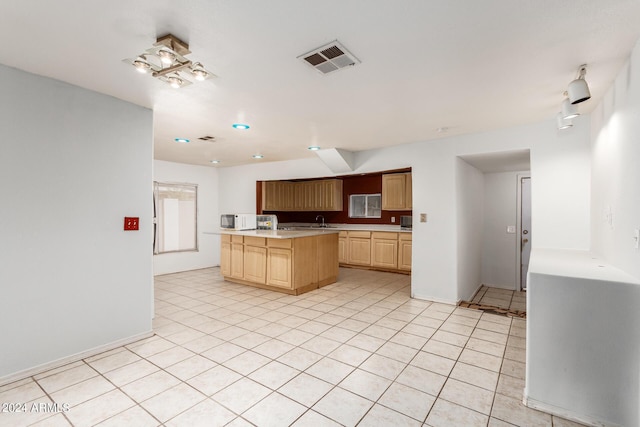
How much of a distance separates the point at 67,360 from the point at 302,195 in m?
5.73

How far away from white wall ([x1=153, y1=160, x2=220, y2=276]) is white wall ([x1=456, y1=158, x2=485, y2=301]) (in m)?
4.96

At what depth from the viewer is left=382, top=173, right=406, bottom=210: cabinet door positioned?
6559mm

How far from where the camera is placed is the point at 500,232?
18.0 feet

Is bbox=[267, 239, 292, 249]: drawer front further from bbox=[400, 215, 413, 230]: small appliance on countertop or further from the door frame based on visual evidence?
the door frame

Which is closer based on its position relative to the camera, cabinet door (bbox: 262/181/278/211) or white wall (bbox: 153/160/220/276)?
white wall (bbox: 153/160/220/276)

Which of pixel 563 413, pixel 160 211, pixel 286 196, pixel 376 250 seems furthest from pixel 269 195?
pixel 563 413

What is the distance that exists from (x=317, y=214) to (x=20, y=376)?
21.8 feet

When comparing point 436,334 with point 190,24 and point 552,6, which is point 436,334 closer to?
point 552,6

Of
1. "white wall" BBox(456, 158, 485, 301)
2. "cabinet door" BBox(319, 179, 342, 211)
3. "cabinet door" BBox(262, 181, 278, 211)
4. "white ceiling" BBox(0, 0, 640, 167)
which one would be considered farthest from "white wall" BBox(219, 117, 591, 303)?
"cabinet door" BBox(319, 179, 342, 211)

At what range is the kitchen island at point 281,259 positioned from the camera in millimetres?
4938

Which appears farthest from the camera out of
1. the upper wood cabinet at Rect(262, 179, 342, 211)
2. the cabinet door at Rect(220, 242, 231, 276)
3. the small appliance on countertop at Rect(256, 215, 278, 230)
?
the upper wood cabinet at Rect(262, 179, 342, 211)

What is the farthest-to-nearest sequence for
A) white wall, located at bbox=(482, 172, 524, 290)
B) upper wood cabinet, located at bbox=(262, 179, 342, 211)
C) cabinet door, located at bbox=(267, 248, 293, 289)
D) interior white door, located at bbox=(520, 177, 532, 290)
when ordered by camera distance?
upper wood cabinet, located at bbox=(262, 179, 342, 211) < white wall, located at bbox=(482, 172, 524, 290) < interior white door, located at bbox=(520, 177, 532, 290) < cabinet door, located at bbox=(267, 248, 293, 289)

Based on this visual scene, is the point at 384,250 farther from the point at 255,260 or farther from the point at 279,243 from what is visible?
the point at 255,260

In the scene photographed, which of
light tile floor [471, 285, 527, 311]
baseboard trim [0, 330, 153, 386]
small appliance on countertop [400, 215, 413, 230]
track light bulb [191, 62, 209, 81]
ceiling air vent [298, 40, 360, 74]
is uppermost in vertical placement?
ceiling air vent [298, 40, 360, 74]
